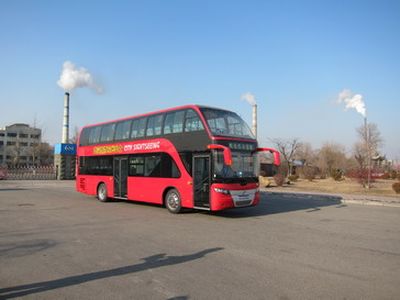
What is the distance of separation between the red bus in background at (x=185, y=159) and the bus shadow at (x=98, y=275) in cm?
435

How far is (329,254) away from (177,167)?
23.1 feet

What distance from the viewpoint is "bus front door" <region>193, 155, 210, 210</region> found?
39.8ft

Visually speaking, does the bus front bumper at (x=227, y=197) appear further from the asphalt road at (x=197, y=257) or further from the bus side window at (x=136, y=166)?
the bus side window at (x=136, y=166)

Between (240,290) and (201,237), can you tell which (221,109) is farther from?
(240,290)

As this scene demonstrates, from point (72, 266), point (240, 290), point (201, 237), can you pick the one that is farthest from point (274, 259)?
point (72, 266)

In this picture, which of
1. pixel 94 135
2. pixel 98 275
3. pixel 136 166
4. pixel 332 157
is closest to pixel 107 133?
pixel 94 135

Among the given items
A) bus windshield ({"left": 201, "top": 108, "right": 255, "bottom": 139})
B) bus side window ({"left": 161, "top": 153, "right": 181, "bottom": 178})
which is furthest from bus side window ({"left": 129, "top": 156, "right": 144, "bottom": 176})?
bus windshield ({"left": 201, "top": 108, "right": 255, "bottom": 139})

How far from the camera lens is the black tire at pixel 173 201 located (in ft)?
43.2

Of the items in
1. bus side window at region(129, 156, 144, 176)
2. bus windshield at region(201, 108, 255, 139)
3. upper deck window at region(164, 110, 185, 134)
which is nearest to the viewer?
bus windshield at region(201, 108, 255, 139)

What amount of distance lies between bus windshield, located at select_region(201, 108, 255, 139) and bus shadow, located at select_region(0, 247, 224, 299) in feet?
18.5

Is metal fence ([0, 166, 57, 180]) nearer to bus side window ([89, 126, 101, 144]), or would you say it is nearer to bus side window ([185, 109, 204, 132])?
bus side window ([89, 126, 101, 144])

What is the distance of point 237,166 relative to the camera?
485 inches

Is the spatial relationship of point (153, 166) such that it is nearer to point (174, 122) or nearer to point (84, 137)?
point (174, 122)

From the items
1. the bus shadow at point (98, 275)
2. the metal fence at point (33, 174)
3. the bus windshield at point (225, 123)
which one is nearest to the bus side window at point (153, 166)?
the bus windshield at point (225, 123)
